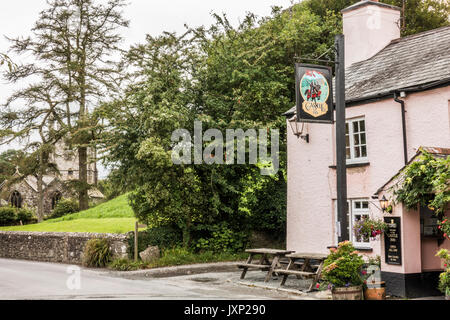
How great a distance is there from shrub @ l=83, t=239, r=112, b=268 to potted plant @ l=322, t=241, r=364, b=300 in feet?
39.0

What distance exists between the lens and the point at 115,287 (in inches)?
580

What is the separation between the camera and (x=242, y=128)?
2198cm

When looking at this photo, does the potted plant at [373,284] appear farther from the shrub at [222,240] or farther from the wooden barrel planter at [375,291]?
the shrub at [222,240]

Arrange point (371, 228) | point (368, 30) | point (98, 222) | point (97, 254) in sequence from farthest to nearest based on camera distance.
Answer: point (98, 222), point (97, 254), point (368, 30), point (371, 228)

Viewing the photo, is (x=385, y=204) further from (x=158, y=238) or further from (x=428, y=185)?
(x=158, y=238)

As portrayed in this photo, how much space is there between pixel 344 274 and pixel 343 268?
0.46 feet

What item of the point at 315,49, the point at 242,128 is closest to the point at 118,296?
the point at 242,128

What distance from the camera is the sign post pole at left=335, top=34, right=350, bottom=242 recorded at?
506 inches

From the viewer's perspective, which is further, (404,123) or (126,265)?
(126,265)

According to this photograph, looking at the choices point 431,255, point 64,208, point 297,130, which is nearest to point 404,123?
point 431,255

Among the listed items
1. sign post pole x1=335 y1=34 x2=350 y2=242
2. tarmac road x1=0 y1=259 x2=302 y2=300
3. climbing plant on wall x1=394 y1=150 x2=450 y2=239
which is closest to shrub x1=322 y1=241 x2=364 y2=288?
sign post pole x1=335 y1=34 x2=350 y2=242

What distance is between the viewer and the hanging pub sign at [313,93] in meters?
13.9

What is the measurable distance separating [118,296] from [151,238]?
974 centimetres

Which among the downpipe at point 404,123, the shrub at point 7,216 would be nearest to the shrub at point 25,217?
the shrub at point 7,216
